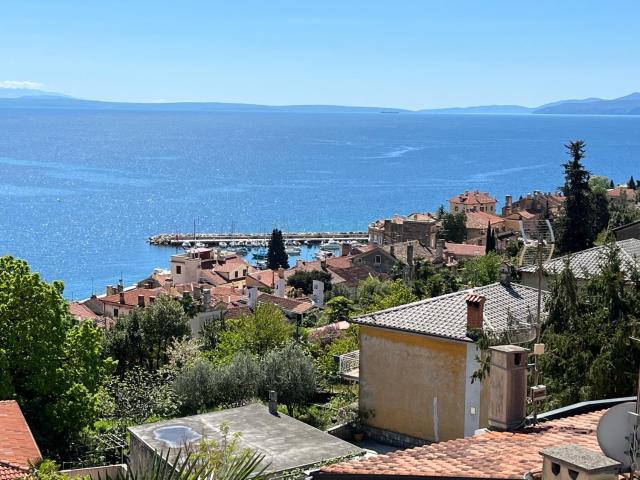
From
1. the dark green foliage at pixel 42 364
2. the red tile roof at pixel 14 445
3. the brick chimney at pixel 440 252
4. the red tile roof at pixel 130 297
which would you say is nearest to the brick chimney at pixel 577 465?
the red tile roof at pixel 14 445

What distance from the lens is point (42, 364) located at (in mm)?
17453

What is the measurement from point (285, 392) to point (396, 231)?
6345cm

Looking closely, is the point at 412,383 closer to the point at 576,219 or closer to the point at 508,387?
the point at 508,387

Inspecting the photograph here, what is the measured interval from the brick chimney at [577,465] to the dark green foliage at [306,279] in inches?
2153

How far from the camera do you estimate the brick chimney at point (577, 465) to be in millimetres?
5297

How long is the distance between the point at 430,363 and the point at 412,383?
0.63 metres

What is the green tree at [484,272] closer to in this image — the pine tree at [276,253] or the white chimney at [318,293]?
the white chimney at [318,293]

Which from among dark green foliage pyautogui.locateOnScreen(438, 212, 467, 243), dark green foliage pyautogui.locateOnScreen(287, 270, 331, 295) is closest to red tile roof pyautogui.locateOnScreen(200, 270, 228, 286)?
dark green foliage pyautogui.locateOnScreen(287, 270, 331, 295)

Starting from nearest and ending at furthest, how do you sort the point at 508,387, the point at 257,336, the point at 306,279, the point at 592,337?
the point at 508,387, the point at 592,337, the point at 257,336, the point at 306,279

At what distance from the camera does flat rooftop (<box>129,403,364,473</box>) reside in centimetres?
1253

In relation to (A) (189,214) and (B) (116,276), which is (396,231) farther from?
(A) (189,214)

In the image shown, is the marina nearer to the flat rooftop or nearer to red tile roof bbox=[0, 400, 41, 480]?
the flat rooftop

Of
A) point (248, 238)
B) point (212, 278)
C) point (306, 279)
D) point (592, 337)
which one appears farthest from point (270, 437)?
point (248, 238)

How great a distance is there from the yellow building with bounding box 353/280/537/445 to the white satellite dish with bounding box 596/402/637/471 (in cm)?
796
